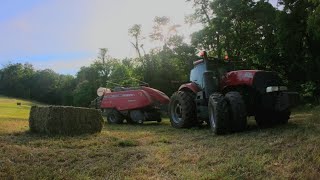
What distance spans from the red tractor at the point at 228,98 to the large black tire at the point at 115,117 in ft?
16.9

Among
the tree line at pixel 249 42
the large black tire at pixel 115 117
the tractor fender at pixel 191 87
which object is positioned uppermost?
the tree line at pixel 249 42

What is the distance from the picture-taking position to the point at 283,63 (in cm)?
3338

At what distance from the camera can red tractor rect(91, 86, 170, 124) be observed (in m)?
18.6

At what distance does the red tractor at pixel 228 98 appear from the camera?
35.8ft

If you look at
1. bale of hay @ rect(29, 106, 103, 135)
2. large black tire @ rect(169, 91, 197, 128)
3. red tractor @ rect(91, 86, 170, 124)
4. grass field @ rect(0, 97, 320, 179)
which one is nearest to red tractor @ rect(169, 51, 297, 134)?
large black tire @ rect(169, 91, 197, 128)

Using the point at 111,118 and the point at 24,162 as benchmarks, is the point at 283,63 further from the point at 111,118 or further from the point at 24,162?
the point at 24,162

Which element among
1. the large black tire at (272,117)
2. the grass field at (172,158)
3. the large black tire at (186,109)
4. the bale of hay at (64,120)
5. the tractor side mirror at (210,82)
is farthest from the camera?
the large black tire at (186,109)

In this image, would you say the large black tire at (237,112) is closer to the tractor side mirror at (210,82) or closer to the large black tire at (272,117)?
the large black tire at (272,117)

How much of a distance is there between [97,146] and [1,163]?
7.88ft

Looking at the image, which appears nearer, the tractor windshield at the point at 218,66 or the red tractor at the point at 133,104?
the tractor windshield at the point at 218,66

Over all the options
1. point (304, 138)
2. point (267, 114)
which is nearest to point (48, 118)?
point (267, 114)

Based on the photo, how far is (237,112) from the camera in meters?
10.7

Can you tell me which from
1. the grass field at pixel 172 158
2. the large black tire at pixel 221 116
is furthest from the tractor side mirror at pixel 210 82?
the grass field at pixel 172 158

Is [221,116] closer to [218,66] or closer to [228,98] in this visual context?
[228,98]
